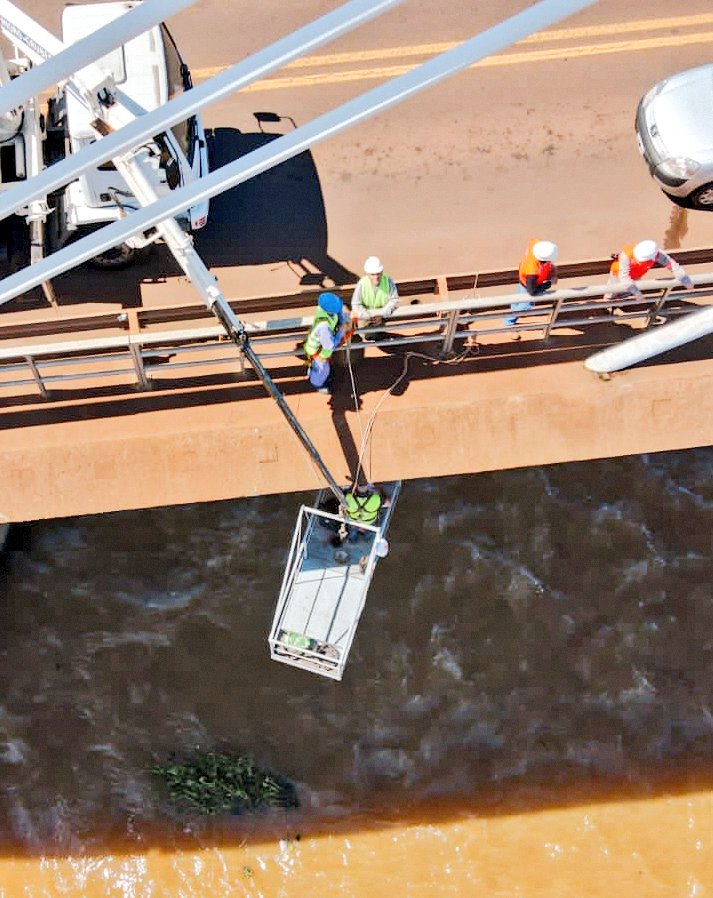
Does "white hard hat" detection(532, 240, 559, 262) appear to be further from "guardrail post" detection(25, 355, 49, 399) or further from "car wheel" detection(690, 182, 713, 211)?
"guardrail post" detection(25, 355, 49, 399)

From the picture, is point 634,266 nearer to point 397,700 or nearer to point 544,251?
point 544,251

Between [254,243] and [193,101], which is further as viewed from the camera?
[254,243]

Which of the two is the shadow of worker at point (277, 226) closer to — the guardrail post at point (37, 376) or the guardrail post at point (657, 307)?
the guardrail post at point (37, 376)

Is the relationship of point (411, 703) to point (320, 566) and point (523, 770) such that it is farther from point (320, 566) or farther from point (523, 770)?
point (320, 566)

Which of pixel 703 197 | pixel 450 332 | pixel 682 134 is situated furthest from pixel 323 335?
pixel 703 197

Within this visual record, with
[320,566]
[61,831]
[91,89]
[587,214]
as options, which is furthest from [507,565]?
[91,89]
